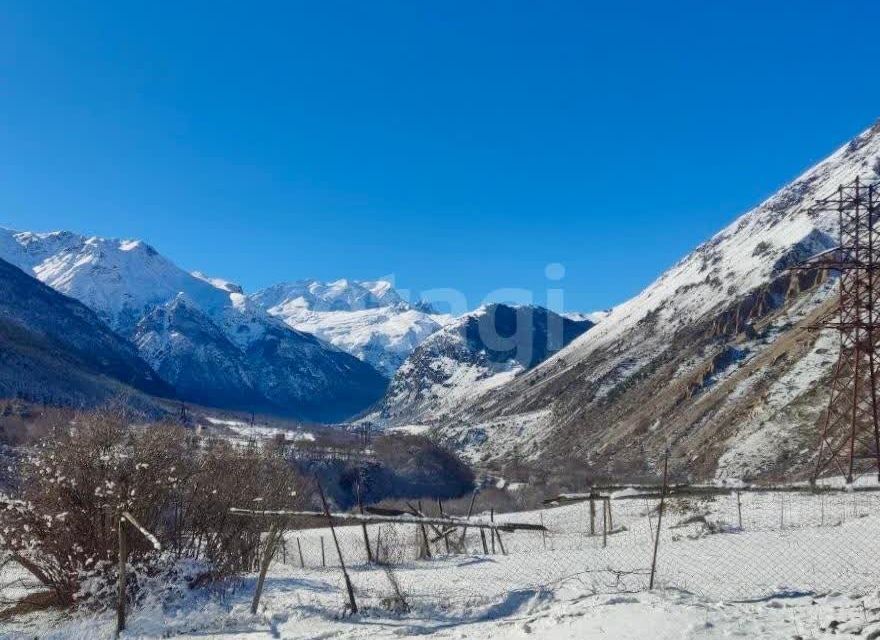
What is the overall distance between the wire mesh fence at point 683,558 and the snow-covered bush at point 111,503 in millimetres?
2777

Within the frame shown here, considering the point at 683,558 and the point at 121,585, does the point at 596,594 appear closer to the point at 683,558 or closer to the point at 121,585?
the point at 683,558

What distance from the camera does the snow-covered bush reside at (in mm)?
12859

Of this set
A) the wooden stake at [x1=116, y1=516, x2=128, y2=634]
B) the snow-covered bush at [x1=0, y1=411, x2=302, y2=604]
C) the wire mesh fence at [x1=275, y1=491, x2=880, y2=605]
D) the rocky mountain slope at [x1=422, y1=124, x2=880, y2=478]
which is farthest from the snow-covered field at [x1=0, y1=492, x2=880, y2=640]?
the rocky mountain slope at [x1=422, y1=124, x2=880, y2=478]

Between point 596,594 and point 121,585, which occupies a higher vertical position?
point 596,594

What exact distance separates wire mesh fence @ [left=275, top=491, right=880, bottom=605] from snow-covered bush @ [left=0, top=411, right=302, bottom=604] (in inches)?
109

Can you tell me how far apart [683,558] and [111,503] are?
12277mm

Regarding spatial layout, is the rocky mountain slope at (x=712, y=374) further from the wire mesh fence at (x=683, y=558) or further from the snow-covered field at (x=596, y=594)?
the snow-covered field at (x=596, y=594)

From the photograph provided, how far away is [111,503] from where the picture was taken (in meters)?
13.0

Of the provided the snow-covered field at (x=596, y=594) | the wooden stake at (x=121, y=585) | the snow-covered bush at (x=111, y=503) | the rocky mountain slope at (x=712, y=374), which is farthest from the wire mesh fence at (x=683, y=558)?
the rocky mountain slope at (x=712, y=374)

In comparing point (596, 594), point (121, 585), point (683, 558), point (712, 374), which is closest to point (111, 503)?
point (121, 585)

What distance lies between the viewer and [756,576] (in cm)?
1251

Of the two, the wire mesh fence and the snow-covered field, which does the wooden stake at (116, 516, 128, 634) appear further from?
the wire mesh fence

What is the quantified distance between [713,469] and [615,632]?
5708cm

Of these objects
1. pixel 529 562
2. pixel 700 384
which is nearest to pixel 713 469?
pixel 700 384
